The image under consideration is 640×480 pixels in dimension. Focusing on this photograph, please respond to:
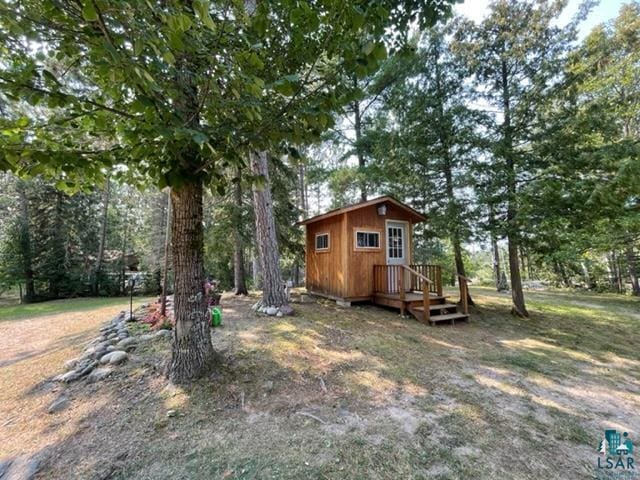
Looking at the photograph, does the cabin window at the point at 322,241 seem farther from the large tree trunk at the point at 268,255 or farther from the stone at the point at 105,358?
the stone at the point at 105,358

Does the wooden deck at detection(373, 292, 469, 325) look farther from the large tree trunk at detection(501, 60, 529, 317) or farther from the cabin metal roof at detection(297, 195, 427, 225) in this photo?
the cabin metal roof at detection(297, 195, 427, 225)

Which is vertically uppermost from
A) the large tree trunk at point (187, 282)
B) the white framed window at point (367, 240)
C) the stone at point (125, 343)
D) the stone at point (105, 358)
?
the white framed window at point (367, 240)

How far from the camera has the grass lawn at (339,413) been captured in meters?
2.02

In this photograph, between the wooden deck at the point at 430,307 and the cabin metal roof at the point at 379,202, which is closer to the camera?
the wooden deck at the point at 430,307

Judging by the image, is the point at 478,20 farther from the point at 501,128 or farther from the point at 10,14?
the point at 10,14

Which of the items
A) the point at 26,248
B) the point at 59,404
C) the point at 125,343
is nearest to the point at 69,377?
the point at 59,404

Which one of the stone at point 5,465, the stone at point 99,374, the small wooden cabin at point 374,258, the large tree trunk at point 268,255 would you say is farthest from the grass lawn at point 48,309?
the stone at point 5,465

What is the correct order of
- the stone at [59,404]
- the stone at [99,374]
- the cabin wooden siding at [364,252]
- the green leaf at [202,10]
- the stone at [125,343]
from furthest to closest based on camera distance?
the cabin wooden siding at [364,252] → the stone at [125,343] → the stone at [99,374] → the stone at [59,404] → the green leaf at [202,10]

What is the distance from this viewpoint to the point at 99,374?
3.26 metres

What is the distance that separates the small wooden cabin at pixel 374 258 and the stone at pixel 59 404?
579 cm

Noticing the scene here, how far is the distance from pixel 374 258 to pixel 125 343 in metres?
6.05

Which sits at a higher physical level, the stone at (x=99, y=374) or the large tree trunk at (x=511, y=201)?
the large tree trunk at (x=511, y=201)

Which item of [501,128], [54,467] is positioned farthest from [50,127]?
[501,128]

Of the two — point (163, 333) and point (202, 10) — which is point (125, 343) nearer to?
point (163, 333)
